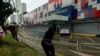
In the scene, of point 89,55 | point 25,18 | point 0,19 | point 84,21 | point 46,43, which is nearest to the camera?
point 46,43

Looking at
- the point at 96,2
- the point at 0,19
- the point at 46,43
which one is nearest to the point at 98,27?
the point at 96,2

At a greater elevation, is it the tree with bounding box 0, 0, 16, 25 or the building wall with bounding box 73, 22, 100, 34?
the tree with bounding box 0, 0, 16, 25

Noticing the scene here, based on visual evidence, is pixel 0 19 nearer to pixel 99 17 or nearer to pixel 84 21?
pixel 99 17

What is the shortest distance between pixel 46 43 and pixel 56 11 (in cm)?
4058

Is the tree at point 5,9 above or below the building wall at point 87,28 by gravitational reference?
above

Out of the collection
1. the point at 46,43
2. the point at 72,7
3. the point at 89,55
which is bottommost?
the point at 89,55

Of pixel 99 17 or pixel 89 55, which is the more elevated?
pixel 99 17

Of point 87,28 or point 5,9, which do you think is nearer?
point 5,9

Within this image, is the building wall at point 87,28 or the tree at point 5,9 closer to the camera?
the tree at point 5,9

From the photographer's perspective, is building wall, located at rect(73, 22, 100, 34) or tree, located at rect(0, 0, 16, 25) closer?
tree, located at rect(0, 0, 16, 25)

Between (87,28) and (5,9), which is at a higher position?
(5,9)

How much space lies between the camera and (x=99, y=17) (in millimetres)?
31469

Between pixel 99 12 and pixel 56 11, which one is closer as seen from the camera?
pixel 99 12

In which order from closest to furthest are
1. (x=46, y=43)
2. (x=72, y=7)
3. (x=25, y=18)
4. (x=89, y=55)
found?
(x=46, y=43) → (x=89, y=55) → (x=72, y=7) → (x=25, y=18)
